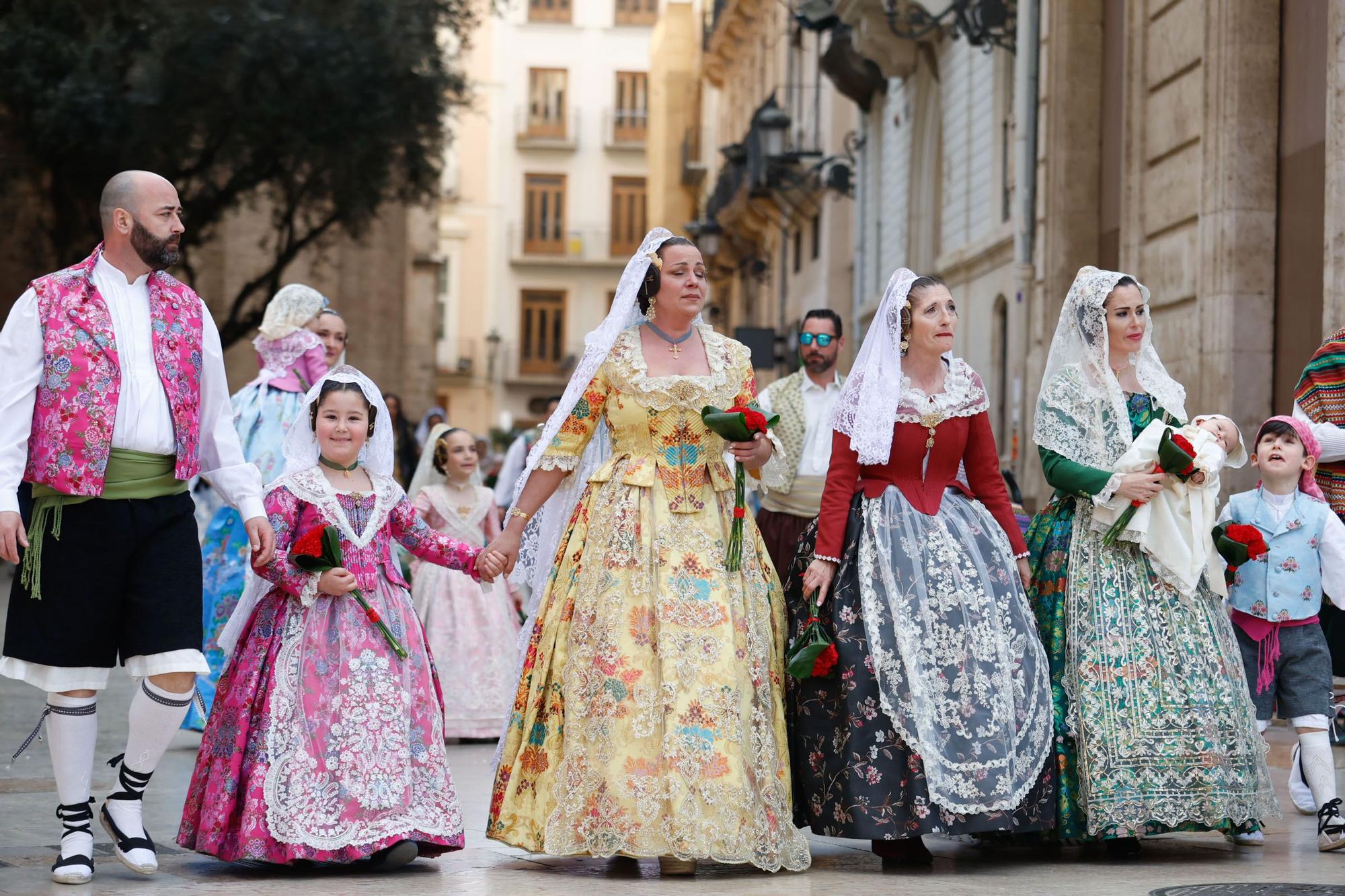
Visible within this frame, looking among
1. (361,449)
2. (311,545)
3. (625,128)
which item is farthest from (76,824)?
(625,128)

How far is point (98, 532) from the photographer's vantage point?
5.82 m

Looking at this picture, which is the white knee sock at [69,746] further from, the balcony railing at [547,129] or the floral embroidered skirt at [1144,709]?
the balcony railing at [547,129]

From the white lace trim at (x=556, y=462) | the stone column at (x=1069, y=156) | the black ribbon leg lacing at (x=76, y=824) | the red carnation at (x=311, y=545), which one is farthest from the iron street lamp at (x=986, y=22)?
the black ribbon leg lacing at (x=76, y=824)

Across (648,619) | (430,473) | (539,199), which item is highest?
(539,199)

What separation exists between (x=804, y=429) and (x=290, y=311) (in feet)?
8.15

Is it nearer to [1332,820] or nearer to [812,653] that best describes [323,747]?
[812,653]

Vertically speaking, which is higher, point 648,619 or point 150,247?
point 150,247

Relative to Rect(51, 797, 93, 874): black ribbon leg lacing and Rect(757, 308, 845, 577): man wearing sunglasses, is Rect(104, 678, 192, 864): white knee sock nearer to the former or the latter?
Rect(51, 797, 93, 874): black ribbon leg lacing

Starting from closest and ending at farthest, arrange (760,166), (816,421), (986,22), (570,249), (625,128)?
1. (816,421)
2. (986,22)
3. (760,166)
4. (570,249)
5. (625,128)

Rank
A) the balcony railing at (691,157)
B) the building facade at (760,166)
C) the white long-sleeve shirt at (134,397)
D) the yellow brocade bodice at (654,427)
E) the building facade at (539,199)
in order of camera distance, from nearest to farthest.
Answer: the white long-sleeve shirt at (134,397) < the yellow brocade bodice at (654,427) < the building facade at (760,166) < the balcony railing at (691,157) < the building facade at (539,199)

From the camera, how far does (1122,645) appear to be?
6.37 m

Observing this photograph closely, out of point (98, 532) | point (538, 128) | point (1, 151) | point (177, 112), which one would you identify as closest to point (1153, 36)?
point (98, 532)

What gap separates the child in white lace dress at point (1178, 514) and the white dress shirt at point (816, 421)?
264cm

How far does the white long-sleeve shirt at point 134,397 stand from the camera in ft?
18.7
